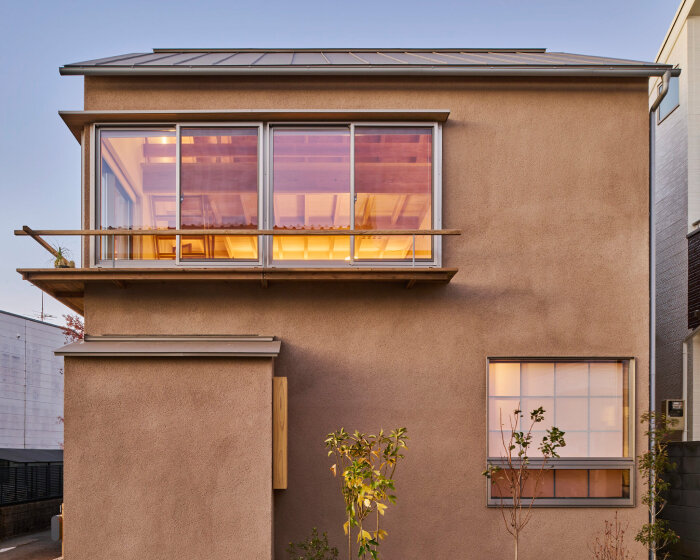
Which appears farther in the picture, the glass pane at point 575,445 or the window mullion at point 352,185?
the window mullion at point 352,185

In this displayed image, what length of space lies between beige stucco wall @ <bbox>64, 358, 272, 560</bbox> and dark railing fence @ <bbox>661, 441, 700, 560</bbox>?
17.4ft

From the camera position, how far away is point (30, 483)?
40.3 ft

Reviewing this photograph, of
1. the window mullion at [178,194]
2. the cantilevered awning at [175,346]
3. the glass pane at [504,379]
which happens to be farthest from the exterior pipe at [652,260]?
the window mullion at [178,194]

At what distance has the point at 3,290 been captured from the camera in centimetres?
4384

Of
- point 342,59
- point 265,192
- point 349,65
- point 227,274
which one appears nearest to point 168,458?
point 227,274

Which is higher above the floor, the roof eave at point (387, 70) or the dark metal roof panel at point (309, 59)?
the dark metal roof panel at point (309, 59)

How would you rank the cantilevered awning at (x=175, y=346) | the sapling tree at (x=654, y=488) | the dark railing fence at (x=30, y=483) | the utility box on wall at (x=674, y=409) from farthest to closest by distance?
1. the dark railing fence at (x=30, y=483)
2. the utility box on wall at (x=674, y=409)
3. the sapling tree at (x=654, y=488)
4. the cantilevered awning at (x=175, y=346)

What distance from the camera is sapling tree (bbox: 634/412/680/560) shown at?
6.34 meters

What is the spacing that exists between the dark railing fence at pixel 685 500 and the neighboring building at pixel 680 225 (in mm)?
2256

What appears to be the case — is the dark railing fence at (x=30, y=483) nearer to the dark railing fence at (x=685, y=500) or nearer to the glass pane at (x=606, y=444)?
the glass pane at (x=606, y=444)

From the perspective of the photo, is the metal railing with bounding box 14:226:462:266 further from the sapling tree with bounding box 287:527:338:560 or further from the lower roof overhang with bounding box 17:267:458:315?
the sapling tree with bounding box 287:527:338:560

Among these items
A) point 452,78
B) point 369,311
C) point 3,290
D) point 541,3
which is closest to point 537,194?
point 452,78

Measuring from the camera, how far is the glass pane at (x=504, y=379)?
22.5ft

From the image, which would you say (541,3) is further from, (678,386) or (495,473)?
(495,473)
